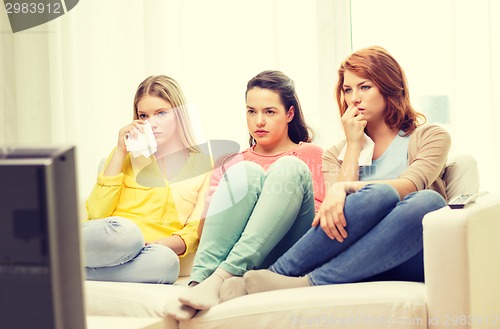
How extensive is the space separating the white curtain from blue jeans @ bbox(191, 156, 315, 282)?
101cm

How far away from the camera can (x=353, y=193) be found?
175 centimetres

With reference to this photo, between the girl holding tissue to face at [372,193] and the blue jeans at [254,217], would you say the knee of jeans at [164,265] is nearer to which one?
the blue jeans at [254,217]

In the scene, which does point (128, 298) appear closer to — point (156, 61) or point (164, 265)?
point (164, 265)

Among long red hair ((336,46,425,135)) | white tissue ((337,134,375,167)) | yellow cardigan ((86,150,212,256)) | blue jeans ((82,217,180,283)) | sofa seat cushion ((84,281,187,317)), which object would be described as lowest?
sofa seat cushion ((84,281,187,317))

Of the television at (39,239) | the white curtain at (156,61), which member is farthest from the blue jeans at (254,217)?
the television at (39,239)

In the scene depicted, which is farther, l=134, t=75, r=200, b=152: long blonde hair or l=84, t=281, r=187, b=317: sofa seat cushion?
Result: l=134, t=75, r=200, b=152: long blonde hair

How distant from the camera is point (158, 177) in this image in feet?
7.71

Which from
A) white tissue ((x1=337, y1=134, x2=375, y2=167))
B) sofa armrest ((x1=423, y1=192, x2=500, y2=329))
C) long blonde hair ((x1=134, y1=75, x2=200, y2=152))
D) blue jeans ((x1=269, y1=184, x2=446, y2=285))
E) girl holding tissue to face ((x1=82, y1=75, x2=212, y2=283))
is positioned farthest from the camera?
long blonde hair ((x1=134, y1=75, x2=200, y2=152))

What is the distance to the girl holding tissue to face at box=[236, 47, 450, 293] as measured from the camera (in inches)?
67.2

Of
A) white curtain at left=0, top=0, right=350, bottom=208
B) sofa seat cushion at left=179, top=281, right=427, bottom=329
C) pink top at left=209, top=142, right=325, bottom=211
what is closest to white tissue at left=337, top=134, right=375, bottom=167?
pink top at left=209, top=142, right=325, bottom=211

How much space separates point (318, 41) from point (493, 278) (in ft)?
5.10

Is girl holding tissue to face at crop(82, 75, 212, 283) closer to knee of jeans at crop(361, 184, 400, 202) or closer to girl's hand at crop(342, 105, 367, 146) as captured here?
girl's hand at crop(342, 105, 367, 146)

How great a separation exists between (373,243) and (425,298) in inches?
7.3

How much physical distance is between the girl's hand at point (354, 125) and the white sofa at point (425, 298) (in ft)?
1.59
